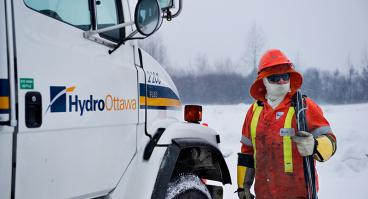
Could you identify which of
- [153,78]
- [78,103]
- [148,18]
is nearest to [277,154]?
[153,78]

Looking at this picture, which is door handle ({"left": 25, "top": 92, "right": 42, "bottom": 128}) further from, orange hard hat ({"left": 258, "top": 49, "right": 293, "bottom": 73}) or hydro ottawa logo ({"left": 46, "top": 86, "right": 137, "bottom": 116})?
orange hard hat ({"left": 258, "top": 49, "right": 293, "bottom": 73})

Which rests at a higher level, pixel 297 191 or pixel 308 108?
pixel 308 108

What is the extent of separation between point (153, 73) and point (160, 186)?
0.85 meters

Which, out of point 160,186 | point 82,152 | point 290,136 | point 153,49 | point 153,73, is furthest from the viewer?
point 153,49

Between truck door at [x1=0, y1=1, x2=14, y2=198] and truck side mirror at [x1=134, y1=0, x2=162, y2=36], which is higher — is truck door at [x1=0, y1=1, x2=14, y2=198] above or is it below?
below

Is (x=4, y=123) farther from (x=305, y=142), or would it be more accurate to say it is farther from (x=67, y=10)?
(x=305, y=142)

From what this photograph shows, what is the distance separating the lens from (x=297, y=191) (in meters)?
2.67

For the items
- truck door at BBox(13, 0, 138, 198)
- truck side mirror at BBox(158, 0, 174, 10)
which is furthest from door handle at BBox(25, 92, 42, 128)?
truck side mirror at BBox(158, 0, 174, 10)

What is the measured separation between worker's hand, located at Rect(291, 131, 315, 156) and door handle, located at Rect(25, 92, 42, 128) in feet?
5.36

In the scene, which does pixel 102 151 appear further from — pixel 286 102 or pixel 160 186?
pixel 286 102

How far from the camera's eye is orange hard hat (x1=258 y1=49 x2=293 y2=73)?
2773mm

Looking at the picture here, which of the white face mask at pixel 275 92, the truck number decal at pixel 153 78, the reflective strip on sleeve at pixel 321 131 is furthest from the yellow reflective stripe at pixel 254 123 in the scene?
the truck number decal at pixel 153 78

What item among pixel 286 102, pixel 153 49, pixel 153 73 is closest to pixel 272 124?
pixel 286 102

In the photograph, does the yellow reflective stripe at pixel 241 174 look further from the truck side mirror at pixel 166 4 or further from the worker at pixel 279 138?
the truck side mirror at pixel 166 4
